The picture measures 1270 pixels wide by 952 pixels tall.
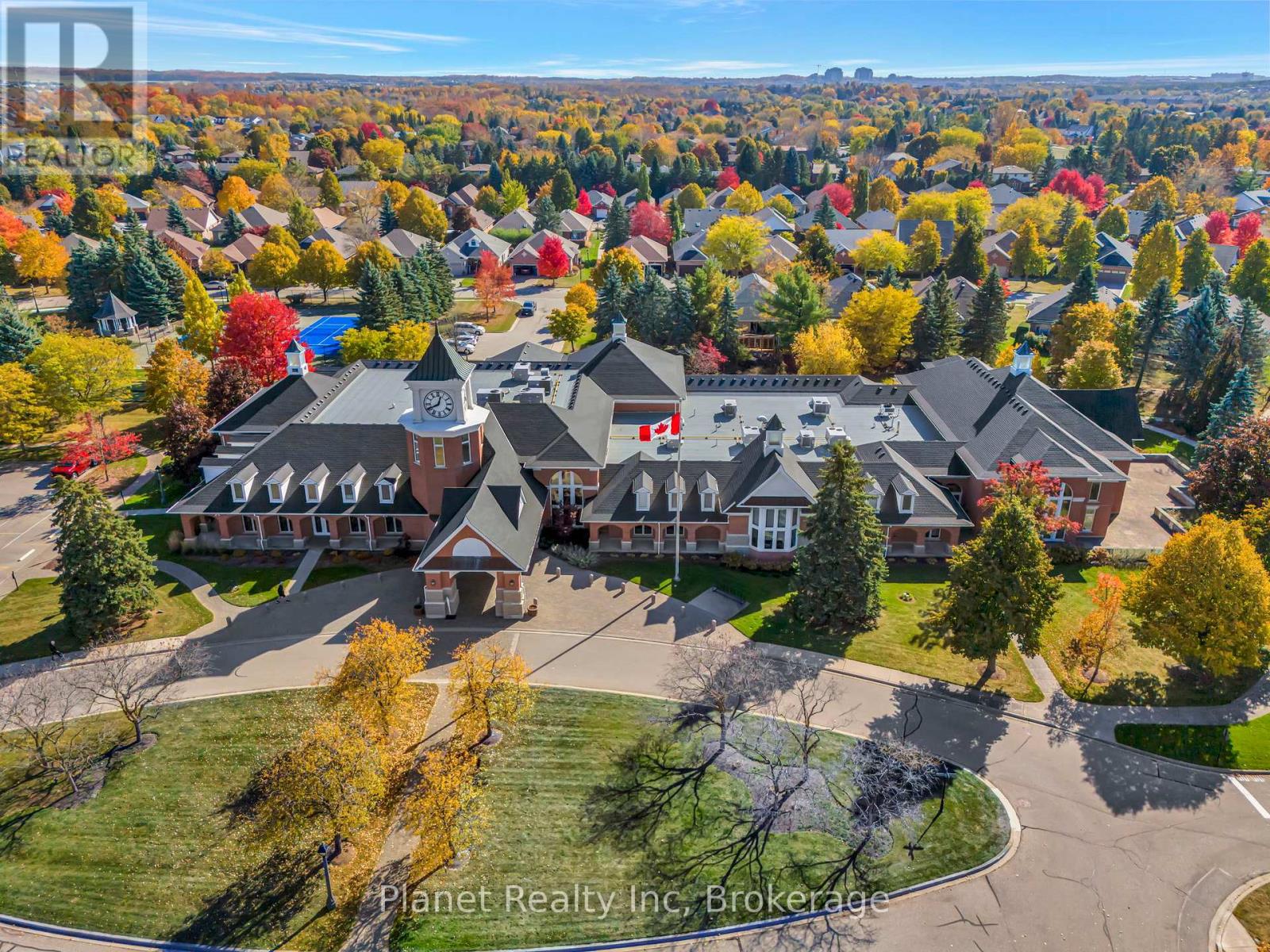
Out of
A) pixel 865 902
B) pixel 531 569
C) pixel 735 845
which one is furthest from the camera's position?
pixel 531 569

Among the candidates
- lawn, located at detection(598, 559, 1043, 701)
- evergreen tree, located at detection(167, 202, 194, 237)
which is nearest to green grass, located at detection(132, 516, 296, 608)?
lawn, located at detection(598, 559, 1043, 701)

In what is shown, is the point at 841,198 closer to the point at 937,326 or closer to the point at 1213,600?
the point at 937,326

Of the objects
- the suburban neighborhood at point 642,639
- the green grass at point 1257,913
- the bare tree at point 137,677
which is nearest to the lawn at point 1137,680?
the suburban neighborhood at point 642,639

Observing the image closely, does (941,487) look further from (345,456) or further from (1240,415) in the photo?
(345,456)

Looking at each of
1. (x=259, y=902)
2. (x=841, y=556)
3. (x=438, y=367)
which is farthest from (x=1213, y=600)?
(x=259, y=902)

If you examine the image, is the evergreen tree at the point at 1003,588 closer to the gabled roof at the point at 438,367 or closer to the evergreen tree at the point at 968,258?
the gabled roof at the point at 438,367

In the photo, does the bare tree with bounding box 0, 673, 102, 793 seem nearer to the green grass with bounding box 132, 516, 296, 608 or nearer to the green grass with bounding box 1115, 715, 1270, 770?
the green grass with bounding box 132, 516, 296, 608

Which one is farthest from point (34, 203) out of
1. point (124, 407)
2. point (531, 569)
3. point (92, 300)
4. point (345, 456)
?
point (531, 569)
